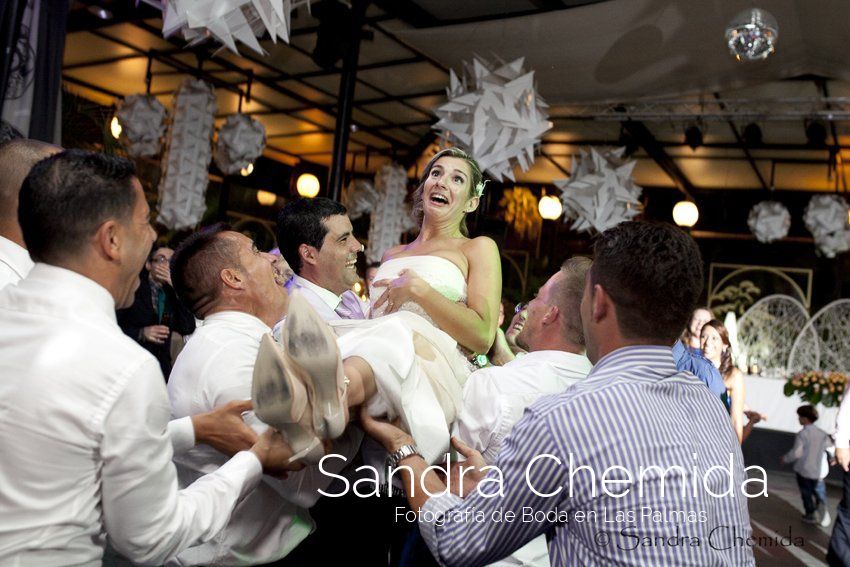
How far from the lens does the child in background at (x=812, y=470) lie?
271 inches

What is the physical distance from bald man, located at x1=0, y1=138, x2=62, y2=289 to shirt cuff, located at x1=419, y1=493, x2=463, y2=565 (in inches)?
46.3

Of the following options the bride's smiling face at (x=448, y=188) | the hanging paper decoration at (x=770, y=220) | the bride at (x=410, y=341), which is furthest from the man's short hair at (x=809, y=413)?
the bride's smiling face at (x=448, y=188)

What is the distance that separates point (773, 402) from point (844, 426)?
16.1 ft

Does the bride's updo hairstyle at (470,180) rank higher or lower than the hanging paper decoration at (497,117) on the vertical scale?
lower

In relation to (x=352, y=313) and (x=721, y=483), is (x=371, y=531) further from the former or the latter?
(x=721, y=483)

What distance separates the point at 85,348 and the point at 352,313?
4.86 feet

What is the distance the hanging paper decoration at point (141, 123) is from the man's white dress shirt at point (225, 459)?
5.89m

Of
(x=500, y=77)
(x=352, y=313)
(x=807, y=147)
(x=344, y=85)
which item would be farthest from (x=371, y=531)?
(x=807, y=147)

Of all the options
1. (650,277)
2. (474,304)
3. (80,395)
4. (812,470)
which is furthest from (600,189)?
(80,395)

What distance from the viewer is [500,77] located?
17.0 ft

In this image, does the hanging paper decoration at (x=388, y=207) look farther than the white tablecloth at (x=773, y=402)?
Yes

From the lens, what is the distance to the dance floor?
5385 mm

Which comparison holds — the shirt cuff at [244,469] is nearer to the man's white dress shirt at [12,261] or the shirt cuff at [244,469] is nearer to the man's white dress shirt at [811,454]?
the man's white dress shirt at [12,261]

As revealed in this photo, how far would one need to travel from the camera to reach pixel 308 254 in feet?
8.89
